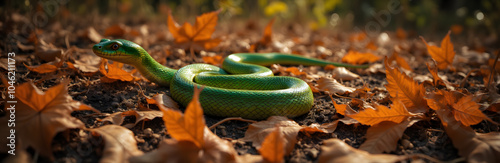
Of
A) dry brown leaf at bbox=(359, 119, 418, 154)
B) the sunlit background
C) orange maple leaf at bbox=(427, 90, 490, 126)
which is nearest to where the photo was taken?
dry brown leaf at bbox=(359, 119, 418, 154)

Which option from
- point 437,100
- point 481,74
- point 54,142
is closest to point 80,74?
point 54,142

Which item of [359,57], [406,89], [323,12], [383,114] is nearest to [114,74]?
[383,114]

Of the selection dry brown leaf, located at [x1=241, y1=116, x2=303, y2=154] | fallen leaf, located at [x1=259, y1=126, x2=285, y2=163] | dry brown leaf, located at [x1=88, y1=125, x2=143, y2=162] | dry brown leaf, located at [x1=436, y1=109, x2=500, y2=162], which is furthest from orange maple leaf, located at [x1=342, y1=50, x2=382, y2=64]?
dry brown leaf, located at [x1=88, y1=125, x2=143, y2=162]

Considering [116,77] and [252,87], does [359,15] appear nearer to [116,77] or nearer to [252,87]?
[252,87]

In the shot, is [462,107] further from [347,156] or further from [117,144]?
[117,144]

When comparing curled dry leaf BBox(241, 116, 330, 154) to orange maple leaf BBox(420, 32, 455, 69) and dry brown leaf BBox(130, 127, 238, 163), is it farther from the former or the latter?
orange maple leaf BBox(420, 32, 455, 69)

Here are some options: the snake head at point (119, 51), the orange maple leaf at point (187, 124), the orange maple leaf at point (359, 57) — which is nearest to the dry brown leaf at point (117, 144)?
the orange maple leaf at point (187, 124)

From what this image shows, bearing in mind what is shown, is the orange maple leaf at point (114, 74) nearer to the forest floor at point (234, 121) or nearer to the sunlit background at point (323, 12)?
the forest floor at point (234, 121)

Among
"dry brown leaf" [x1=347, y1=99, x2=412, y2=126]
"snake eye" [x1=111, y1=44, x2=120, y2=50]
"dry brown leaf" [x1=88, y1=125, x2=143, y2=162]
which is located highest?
"snake eye" [x1=111, y1=44, x2=120, y2=50]
